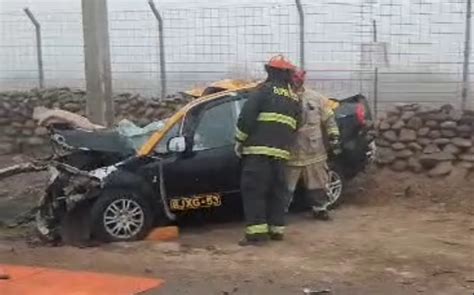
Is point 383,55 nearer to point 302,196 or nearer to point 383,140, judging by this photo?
point 383,140

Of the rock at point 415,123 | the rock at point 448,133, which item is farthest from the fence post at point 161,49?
the rock at point 448,133

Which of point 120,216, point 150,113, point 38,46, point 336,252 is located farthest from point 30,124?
point 336,252

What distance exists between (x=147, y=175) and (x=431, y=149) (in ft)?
13.4

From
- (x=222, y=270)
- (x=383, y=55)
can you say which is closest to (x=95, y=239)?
(x=222, y=270)

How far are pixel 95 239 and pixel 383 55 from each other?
5.35 metres

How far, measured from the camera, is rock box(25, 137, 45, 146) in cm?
1542

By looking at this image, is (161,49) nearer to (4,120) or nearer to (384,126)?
(4,120)

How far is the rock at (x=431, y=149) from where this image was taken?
1205 centimetres

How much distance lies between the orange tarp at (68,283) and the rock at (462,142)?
17.6 feet

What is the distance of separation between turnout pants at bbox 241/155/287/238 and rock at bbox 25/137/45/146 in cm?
674

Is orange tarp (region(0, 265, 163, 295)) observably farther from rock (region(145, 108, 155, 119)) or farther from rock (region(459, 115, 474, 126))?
rock (region(145, 108, 155, 119))

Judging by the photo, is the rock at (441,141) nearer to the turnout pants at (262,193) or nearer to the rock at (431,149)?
the rock at (431,149)

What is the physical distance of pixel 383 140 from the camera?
12352 mm

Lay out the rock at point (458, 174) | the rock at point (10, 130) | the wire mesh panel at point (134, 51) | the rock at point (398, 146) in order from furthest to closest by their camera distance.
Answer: the rock at point (10, 130) < the wire mesh panel at point (134, 51) < the rock at point (398, 146) < the rock at point (458, 174)
